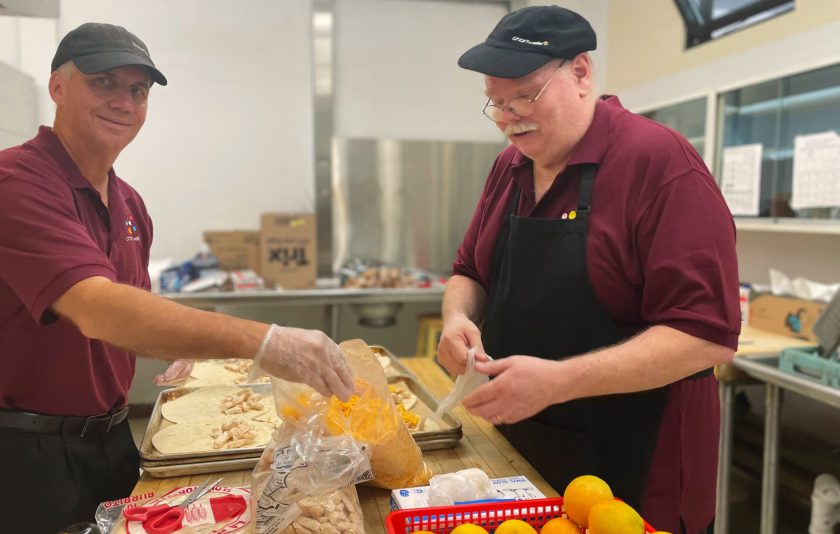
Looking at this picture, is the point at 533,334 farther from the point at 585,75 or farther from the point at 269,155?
the point at 269,155

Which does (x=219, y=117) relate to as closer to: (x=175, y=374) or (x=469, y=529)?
(x=175, y=374)

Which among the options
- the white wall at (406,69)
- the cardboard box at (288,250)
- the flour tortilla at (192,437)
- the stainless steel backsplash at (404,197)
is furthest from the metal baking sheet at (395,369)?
the white wall at (406,69)

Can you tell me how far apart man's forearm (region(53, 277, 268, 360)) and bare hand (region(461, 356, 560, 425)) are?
436 millimetres

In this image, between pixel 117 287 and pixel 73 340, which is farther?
pixel 73 340

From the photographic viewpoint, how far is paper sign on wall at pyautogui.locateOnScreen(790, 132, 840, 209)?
257 cm

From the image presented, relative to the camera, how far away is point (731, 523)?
2.86 m

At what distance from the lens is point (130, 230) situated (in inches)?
59.9

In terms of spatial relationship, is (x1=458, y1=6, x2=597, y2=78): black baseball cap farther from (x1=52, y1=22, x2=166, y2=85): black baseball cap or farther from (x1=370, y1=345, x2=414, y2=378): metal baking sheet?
(x1=370, y1=345, x2=414, y2=378): metal baking sheet

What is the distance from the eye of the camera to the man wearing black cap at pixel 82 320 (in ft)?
3.46

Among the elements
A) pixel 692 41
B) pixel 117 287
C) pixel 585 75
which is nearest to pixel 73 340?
pixel 117 287

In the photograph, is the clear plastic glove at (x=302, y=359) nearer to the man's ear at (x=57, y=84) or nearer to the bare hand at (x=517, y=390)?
the bare hand at (x=517, y=390)

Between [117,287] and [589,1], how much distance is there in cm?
405

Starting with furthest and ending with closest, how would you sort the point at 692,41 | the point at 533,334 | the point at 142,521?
the point at 692,41, the point at 533,334, the point at 142,521

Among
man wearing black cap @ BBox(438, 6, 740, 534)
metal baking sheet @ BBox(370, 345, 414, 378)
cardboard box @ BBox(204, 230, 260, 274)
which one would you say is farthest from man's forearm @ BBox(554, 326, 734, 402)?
cardboard box @ BBox(204, 230, 260, 274)
